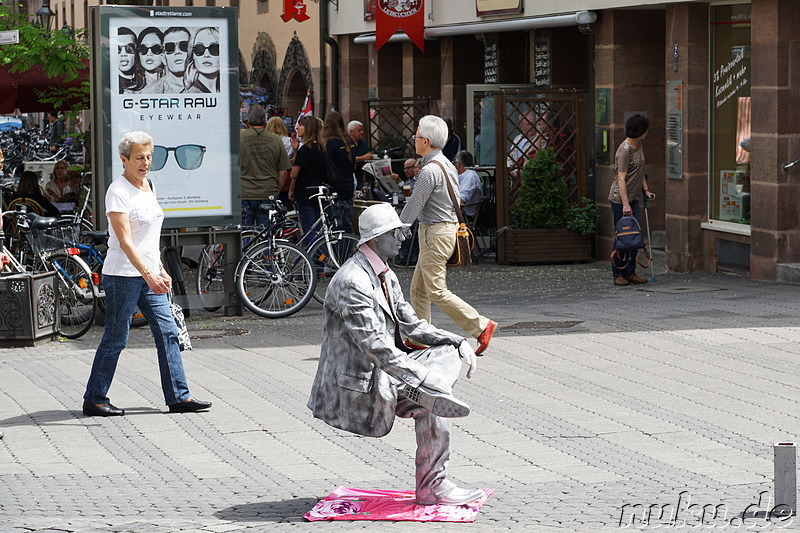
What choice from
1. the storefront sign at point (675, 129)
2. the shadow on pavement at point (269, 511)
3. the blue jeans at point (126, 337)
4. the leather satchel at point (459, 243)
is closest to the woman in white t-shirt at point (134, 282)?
the blue jeans at point (126, 337)

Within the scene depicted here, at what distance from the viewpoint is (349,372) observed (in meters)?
6.34

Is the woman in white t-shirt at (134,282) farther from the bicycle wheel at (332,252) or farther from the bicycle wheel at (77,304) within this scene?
the bicycle wheel at (332,252)

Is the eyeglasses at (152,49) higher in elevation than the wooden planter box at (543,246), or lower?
higher

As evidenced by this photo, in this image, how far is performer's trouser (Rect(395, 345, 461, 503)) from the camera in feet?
20.8

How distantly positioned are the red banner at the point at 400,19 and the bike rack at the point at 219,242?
8.37 m

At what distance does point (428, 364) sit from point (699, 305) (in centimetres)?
729

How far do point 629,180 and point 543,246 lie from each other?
2.59 meters

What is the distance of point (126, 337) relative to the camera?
29.3ft

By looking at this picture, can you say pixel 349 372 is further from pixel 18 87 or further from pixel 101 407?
pixel 18 87

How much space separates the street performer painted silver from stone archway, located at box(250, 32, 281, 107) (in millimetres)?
25965

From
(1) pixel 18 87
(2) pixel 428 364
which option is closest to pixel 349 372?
(2) pixel 428 364

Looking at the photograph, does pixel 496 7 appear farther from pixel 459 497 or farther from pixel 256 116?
pixel 459 497

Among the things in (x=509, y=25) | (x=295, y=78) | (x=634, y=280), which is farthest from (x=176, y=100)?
(x=295, y=78)

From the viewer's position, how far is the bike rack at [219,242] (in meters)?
13.1
